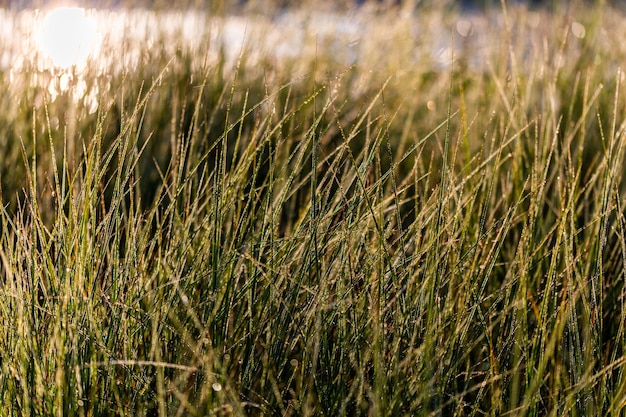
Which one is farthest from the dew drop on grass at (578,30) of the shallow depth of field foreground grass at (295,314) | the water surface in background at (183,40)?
the shallow depth of field foreground grass at (295,314)

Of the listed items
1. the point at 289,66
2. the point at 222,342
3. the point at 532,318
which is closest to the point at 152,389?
the point at 222,342

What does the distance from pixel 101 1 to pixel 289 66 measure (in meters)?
0.77

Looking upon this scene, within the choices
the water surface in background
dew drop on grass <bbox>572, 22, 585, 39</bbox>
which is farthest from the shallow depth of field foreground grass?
dew drop on grass <bbox>572, 22, 585, 39</bbox>

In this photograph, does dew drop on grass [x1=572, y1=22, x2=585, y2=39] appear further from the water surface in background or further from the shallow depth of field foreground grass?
the shallow depth of field foreground grass

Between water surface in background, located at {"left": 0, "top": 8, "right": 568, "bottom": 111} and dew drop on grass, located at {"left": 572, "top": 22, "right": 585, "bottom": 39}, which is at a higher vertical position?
dew drop on grass, located at {"left": 572, "top": 22, "right": 585, "bottom": 39}

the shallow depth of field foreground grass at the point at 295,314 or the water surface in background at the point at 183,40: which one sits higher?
the water surface in background at the point at 183,40

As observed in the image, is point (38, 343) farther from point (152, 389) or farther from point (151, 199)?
point (151, 199)

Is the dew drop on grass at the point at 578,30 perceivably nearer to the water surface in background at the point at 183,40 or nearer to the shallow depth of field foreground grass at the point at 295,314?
the water surface in background at the point at 183,40

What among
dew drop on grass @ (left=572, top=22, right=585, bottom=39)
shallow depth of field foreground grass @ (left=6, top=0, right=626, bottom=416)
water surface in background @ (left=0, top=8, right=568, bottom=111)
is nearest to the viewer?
shallow depth of field foreground grass @ (left=6, top=0, right=626, bottom=416)

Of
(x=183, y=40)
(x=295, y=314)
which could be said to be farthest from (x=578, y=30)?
(x=295, y=314)

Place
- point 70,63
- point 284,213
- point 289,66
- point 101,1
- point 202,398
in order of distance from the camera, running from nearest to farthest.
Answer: point 202,398
point 284,213
point 70,63
point 289,66
point 101,1

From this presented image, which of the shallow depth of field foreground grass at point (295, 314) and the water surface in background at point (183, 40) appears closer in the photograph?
the shallow depth of field foreground grass at point (295, 314)

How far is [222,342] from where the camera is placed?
3.40 feet

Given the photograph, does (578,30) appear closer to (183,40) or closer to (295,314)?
(183,40)
